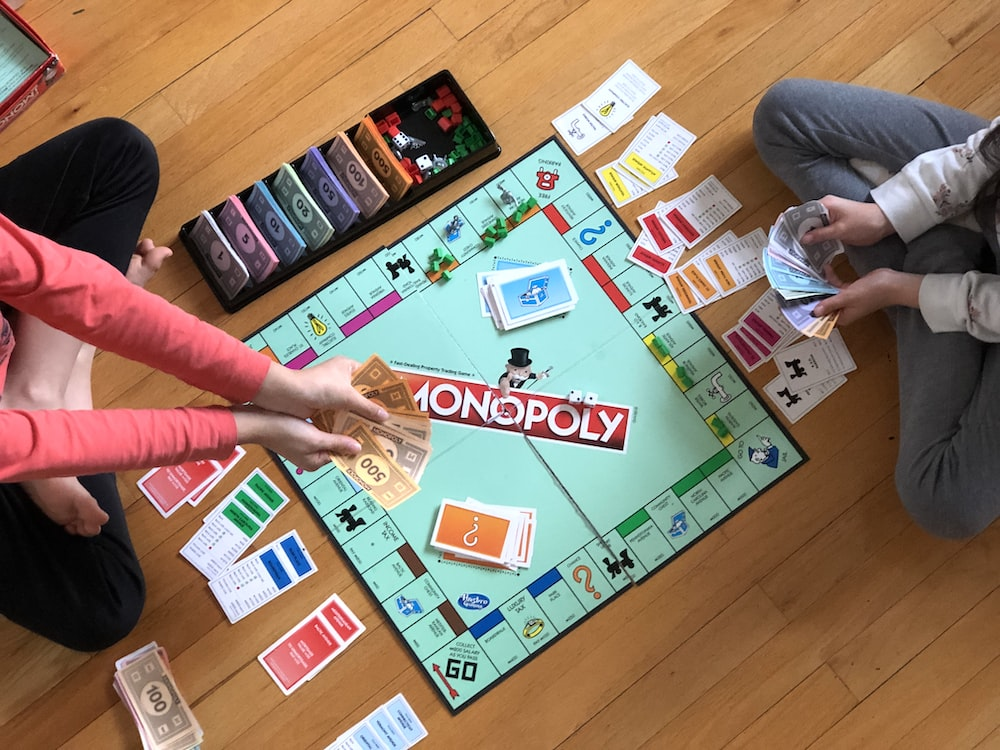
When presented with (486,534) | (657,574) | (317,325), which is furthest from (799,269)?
(317,325)

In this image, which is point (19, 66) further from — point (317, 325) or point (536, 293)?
point (536, 293)

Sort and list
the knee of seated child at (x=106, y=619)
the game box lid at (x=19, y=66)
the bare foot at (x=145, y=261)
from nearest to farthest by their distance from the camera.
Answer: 1. the knee of seated child at (x=106, y=619)
2. the bare foot at (x=145, y=261)
3. the game box lid at (x=19, y=66)

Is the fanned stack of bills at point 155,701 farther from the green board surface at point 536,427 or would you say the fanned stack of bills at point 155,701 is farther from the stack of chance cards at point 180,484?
the green board surface at point 536,427

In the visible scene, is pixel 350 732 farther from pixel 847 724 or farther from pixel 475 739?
pixel 847 724

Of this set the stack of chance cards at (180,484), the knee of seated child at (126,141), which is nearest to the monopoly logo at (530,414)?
the stack of chance cards at (180,484)

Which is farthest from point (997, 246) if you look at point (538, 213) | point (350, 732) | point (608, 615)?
point (350, 732)

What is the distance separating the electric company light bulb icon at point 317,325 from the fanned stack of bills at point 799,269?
0.80m

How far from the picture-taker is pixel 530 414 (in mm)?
1621

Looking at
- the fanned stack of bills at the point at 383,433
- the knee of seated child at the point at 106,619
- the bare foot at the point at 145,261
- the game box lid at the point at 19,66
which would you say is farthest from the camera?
the game box lid at the point at 19,66

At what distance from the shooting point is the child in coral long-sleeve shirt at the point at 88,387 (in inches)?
42.6

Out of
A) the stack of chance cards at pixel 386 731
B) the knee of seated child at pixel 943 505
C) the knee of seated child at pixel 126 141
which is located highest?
the knee of seated child at pixel 126 141

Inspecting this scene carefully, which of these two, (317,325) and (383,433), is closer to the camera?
(383,433)

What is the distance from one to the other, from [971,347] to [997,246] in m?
0.18

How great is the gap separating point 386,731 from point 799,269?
1071 millimetres
